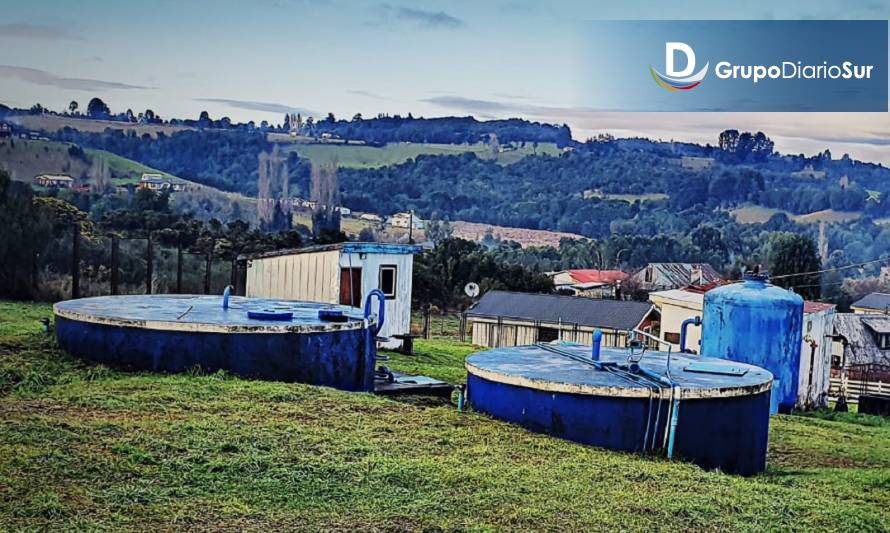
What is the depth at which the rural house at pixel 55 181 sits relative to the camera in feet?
134

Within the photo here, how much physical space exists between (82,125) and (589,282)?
24.4 m

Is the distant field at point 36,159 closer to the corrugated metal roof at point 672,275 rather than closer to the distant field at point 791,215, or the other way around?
the corrugated metal roof at point 672,275

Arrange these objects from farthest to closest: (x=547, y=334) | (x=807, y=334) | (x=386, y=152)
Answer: (x=386, y=152), (x=547, y=334), (x=807, y=334)

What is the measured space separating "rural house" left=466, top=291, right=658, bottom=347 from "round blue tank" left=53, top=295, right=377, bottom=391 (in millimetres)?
14491

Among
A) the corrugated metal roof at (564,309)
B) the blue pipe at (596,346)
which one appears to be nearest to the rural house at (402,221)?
the corrugated metal roof at (564,309)

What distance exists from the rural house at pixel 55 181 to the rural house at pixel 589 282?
65.9 feet

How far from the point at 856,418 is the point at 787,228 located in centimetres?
4278

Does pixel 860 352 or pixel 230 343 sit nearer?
pixel 230 343

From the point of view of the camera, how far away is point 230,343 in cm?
1022

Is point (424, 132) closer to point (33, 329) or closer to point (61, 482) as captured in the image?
point (33, 329)

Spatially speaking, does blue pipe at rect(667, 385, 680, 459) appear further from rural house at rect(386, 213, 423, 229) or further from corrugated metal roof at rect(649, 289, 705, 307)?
rural house at rect(386, 213, 423, 229)

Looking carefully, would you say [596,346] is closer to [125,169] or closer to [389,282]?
[389,282]

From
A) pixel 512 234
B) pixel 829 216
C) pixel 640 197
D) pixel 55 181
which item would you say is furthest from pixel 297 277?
pixel 829 216

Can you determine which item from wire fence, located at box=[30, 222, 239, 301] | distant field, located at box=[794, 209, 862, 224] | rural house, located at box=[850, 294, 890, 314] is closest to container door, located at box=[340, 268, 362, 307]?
wire fence, located at box=[30, 222, 239, 301]
